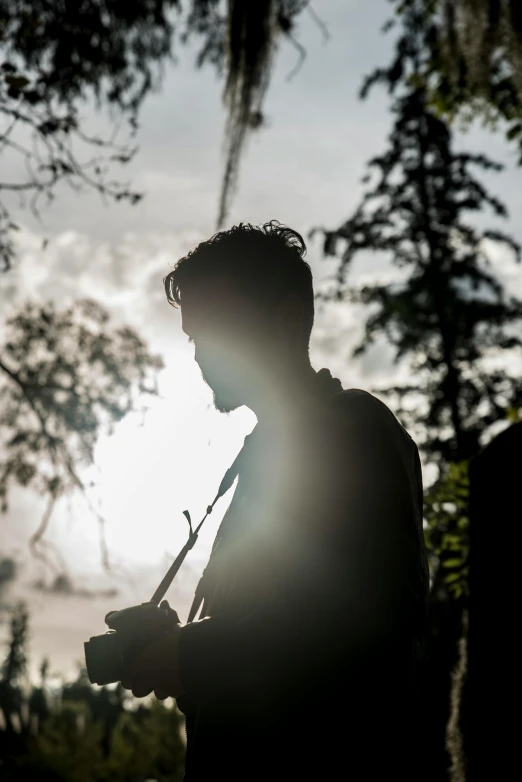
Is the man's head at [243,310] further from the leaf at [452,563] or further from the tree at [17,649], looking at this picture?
the tree at [17,649]

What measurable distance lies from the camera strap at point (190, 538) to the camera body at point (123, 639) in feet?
0.32

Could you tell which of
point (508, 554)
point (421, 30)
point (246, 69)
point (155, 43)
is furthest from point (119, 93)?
point (421, 30)

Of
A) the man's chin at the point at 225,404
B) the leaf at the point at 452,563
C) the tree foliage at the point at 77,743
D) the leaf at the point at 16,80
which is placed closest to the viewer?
the man's chin at the point at 225,404

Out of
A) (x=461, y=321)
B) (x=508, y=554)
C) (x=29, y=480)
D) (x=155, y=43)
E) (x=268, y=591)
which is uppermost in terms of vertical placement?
(x=461, y=321)

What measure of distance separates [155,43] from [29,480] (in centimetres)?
795

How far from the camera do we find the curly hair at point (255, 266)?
5.29 ft

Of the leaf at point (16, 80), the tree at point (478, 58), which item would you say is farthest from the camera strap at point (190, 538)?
the tree at point (478, 58)

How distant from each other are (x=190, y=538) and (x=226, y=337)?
0.53 meters

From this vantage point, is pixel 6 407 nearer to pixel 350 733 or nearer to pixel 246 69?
pixel 246 69

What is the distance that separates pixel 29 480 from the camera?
36.9ft

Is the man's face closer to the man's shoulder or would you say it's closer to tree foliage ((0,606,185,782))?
the man's shoulder

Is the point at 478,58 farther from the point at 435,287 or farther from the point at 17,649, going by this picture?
the point at 17,649

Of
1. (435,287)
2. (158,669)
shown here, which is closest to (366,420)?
(158,669)

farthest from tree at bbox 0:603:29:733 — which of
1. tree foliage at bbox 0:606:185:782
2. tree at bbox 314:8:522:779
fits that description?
tree at bbox 314:8:522:779
